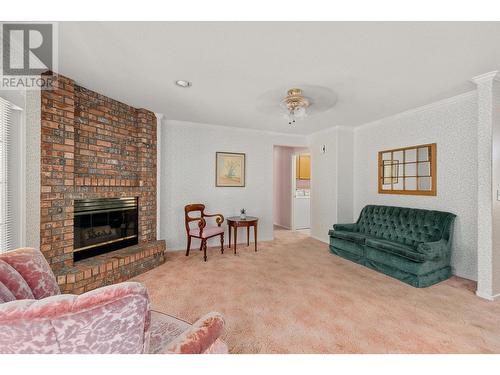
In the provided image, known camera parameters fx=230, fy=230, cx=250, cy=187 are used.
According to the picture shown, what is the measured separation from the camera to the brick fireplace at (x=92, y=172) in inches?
94.6

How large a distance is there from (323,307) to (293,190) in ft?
14.1

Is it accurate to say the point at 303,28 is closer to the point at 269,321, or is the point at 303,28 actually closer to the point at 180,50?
the point at 180,50

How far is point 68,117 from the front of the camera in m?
2.55

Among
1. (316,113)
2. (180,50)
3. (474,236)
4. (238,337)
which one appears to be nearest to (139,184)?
(180,50)

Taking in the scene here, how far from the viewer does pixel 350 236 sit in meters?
3.72

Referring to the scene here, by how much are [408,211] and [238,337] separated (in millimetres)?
3126

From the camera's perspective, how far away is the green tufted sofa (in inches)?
110

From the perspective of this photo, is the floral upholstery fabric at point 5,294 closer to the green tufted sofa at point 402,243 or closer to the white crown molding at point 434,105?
the green tufted sofa at point 402,243

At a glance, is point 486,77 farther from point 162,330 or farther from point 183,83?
point 162,330

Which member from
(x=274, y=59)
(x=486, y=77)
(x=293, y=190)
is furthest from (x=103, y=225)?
(x=486, y=77)

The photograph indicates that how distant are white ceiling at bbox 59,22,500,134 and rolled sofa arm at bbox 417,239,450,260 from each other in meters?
1.90
